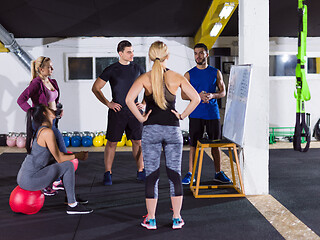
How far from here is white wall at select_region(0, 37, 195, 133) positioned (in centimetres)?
766

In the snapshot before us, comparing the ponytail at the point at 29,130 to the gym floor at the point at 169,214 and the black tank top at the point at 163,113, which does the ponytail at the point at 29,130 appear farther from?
the black tank top at the point at 163,113

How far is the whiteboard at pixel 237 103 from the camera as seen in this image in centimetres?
362

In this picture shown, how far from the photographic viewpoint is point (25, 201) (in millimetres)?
3291

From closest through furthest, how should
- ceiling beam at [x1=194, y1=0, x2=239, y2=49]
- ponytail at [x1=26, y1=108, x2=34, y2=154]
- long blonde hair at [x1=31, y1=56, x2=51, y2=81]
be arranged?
1. ponytail at [x1=26, y1=108, x2=34, y2=154]
2. long blonde hair at [x1=31, y1=56, x2=51, y2=81]
3. ceiling beam at [x1=194, y1=0, x2=239, y2=49]

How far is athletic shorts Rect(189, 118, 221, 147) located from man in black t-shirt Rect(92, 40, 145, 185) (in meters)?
0.61

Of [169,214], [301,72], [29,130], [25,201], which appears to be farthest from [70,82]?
[301,72]

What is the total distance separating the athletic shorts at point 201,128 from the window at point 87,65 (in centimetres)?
381

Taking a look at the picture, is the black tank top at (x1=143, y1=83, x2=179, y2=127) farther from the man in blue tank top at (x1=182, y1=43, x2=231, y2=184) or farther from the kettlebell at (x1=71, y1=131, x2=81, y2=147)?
the kettlebell at (x1=71, y1=131, x2=81, y2=147)

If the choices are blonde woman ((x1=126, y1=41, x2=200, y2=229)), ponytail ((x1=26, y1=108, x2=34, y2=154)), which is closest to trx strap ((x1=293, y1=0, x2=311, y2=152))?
blonde woman ((x1=126, y1=41, x2=200, y2=229))

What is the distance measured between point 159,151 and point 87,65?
17.5ft

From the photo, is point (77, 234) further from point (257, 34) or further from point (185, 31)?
point (185, 31)

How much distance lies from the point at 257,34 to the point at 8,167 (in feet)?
12.5

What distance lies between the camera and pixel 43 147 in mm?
3295

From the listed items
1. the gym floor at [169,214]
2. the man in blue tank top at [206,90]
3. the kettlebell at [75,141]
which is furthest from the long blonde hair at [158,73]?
the kettlebell at [75,141]
